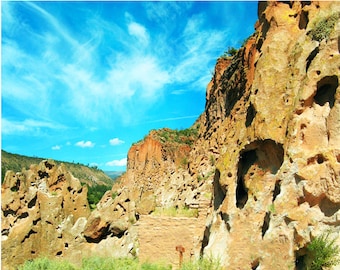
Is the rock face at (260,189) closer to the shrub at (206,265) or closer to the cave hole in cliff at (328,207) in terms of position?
the cave hole in cliff at (328,207)

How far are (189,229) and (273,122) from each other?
14.2 ft

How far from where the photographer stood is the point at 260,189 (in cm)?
916

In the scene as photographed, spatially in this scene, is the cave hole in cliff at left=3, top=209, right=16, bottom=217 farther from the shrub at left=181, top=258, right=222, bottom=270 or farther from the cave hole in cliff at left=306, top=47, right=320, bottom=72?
the cave hole in cliff at left=306, top=47, right=320, bottom=72

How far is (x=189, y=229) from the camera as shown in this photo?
11.5 m

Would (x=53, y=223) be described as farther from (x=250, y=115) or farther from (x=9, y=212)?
(x=250, y=115)

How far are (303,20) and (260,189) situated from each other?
511 cm

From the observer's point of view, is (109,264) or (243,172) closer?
(243,172)

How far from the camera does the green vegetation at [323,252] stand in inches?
268

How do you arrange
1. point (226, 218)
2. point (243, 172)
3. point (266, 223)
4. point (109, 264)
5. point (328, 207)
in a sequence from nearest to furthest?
point (328, 207) < point (266, 223) < point (226, 218) < point (243, 172) < point (109, 264)

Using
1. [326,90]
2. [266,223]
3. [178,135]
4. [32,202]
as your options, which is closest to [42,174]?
[32,202]

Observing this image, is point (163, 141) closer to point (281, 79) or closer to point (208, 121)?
point (208, 121)

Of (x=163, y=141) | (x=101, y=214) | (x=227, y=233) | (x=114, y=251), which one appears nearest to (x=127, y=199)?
(x=101, y=214)

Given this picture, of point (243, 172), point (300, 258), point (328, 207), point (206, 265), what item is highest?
point (243, 172)

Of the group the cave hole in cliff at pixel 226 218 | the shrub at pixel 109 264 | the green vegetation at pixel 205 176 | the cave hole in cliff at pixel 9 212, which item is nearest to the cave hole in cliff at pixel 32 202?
the cave hole in cliff at pixel 9 212
